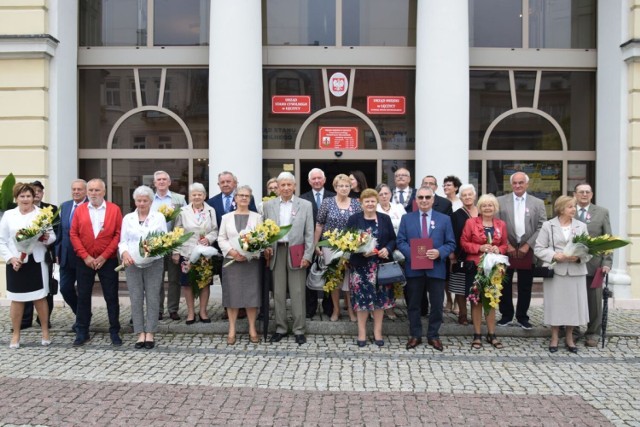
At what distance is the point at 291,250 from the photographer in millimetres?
7254

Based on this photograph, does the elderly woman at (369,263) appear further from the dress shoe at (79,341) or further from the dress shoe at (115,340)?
the dress shoe at (79,341)

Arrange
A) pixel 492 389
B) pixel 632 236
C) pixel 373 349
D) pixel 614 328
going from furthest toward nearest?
1. pixel 632 236
2. pixel 614 328
3. pixel 373 349
4. pixel 492 389

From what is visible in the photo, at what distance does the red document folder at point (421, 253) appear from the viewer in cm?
700

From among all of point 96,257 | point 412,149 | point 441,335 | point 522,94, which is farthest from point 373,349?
point 522,94

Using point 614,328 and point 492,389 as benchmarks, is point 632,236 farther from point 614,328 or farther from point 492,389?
point 492,389

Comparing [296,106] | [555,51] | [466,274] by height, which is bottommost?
[466,274]

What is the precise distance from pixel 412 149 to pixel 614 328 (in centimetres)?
449

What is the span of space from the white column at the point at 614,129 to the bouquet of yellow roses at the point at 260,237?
618 cm

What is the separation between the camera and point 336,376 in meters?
6.04

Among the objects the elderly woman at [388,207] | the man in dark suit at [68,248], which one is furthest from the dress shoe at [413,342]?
the man in dark suit at [68,248]

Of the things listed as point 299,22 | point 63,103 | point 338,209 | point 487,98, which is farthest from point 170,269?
point 487,98

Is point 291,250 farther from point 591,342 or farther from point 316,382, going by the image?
point 591,342

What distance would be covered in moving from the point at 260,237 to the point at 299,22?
570 cm

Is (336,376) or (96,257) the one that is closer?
(336,376)
